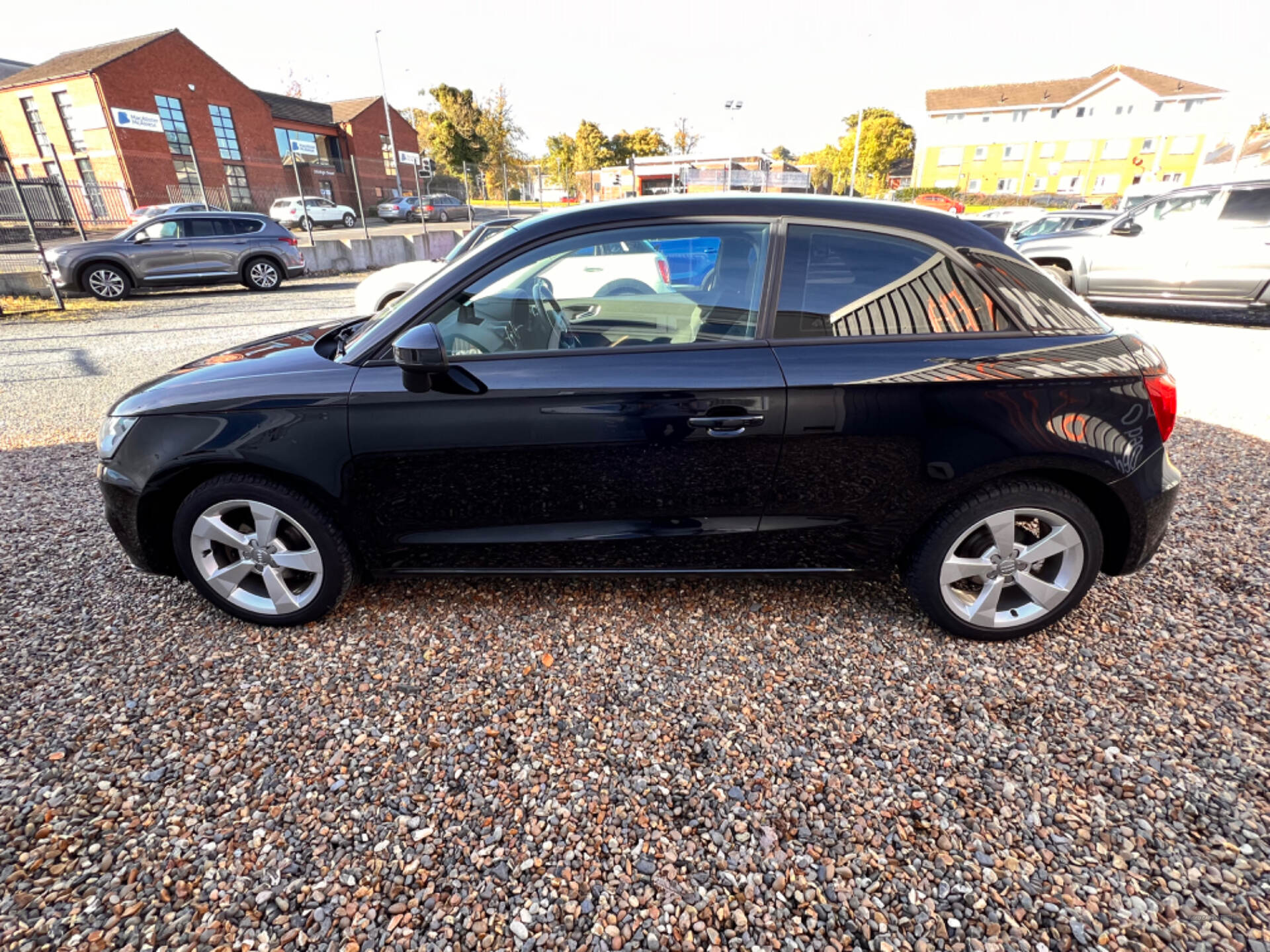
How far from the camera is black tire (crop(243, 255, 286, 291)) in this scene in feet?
43.5

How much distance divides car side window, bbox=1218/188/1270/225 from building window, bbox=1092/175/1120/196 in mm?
55446

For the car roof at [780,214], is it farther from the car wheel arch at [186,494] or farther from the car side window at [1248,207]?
the car side window at [1248,207]

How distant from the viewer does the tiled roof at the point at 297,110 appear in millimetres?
40156

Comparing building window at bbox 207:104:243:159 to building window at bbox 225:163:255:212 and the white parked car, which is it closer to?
building window at bbox 225:163:255:212

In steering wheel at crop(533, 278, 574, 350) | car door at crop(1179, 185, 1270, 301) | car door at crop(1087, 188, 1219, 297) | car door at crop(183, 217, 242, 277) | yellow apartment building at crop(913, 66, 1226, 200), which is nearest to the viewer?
steering wheel at crop(533, 278, 574, 350)

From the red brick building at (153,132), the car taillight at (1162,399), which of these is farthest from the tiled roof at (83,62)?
the car taillight at (1162,399)

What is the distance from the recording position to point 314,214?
2916 centimetres

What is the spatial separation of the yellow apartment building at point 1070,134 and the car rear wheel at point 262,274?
185 feet

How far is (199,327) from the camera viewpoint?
9.66m

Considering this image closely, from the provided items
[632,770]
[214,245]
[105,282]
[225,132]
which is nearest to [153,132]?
[225,132]

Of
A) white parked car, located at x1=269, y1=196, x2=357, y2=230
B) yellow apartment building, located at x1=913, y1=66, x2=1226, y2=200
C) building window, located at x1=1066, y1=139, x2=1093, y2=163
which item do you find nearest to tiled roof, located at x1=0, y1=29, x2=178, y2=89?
white parked car, located at x1=269, y1=196, x2=357, y2=230

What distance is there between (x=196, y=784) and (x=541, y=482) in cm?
144

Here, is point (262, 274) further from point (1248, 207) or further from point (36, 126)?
point (36, 126)

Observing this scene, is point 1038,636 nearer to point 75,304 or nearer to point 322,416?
point 322,416
